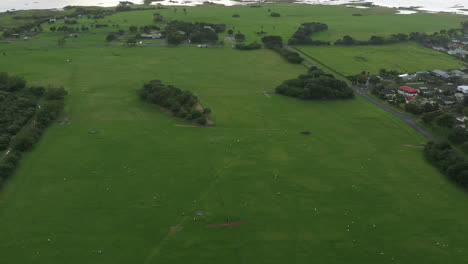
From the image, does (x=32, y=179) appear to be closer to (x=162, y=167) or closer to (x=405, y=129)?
(x=162, y=167)

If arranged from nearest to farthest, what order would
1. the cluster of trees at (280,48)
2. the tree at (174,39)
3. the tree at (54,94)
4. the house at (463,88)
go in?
the tree at (54,94) < the house at (463,88) < the cluster of trees at (280,48) < the tree at (174,39)

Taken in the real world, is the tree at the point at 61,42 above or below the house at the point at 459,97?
above

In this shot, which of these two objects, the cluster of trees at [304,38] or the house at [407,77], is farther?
the cluster of trees at [304,38]

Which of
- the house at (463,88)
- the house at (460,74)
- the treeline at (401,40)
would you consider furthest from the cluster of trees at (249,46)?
the house at (463,88)

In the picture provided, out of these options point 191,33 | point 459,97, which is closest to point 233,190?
point 459,97

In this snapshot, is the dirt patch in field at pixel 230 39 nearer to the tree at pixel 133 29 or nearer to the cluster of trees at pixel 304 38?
the cluster of trees at pixel 304 38

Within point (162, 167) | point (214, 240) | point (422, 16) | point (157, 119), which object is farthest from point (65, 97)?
point (422, 16)
